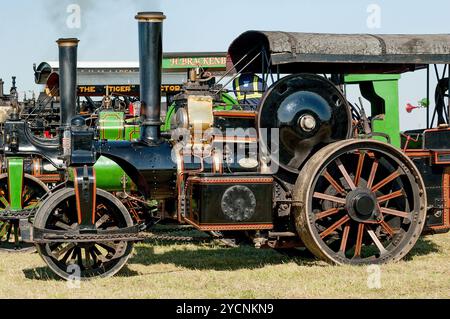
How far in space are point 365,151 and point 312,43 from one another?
104 cm

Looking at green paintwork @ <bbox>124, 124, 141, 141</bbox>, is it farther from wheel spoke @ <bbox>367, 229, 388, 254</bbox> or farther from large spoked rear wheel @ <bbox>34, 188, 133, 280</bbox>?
wheel spoke @ <bbox>367, 229, 388, 254</bbox>

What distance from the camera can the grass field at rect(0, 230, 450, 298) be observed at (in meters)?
5.89

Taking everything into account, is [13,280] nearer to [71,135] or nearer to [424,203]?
[71,135]

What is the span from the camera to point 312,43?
23.0ft

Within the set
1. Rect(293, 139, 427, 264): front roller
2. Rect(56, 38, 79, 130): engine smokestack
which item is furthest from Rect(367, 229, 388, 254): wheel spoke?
Rect(56, 38, 79, 130): engine smokestack

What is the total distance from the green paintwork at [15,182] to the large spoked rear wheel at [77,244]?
2449 millimetres

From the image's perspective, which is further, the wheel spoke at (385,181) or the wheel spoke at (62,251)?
the wheel spoke at (385,181)

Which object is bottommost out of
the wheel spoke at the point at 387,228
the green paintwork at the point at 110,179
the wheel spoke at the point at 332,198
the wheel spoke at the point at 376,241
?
the wheel spoke at the point at 376,241

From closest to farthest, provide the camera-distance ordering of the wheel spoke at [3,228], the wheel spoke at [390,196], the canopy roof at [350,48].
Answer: the canopy roof at [350,48]
the wheel spoke at [390,196]
the wheel spoke at [3,228]

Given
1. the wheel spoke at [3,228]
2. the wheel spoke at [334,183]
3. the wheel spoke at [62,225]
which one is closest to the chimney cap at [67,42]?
the wheel spoke at [3,228]

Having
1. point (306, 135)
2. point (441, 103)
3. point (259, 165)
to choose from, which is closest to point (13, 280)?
point (259, 165)

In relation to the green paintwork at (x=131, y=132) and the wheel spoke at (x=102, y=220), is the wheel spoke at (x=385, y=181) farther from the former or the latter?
the green paintwork at (x=131, y=132)

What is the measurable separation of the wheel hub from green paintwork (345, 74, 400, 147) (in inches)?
40.7

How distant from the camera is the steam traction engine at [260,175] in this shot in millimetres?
6449
